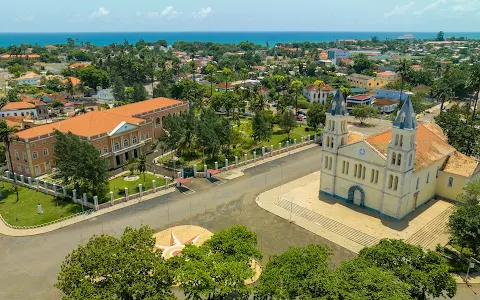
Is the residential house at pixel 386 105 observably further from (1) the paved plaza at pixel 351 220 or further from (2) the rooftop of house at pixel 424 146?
(1) the paved plaza at pixel 351 220

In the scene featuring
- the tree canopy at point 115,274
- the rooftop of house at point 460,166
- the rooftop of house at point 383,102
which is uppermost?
the tree canopy at point 115,274

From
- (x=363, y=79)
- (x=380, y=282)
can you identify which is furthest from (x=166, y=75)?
(x=380, y=282)

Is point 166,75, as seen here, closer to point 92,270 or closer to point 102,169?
point 102,169

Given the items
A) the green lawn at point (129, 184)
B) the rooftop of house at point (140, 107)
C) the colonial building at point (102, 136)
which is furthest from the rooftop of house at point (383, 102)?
the green lawn at point (129, 184)

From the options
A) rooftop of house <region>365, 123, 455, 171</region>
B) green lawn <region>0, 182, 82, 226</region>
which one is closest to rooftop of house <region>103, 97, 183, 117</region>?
green lawn <region>0, 182, 82, 226</region>

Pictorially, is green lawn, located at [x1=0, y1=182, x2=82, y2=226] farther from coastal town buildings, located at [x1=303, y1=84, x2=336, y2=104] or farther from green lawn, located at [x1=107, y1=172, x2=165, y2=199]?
coastal town buildings, located at [x1=303, y1=84, x2=336, y2=104]

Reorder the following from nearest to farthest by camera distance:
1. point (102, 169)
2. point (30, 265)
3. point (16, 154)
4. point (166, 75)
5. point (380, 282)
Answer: point (380, 282) < point (30, 265) < point (102, 169) < point (16, 154) < point (166, 75)
